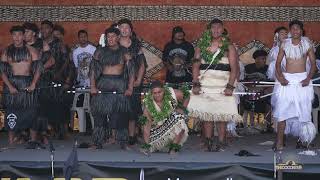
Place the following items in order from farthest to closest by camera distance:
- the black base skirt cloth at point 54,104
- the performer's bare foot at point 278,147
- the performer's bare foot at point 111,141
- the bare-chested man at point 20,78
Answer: the black base skirt cloth at point 54,104, the performer's bare foot at point 111,141, the bare-chested man at point 20,78, the performer's bare foot at point 278,147

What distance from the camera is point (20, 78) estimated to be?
10367 millimetres

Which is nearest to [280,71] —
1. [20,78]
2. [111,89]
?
[111,89]

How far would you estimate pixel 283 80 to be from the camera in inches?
397

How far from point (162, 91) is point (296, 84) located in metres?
1.77

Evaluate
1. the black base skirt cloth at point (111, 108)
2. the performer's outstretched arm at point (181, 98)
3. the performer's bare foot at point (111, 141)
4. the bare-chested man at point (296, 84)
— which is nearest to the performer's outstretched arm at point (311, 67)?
the bare-chested man at point (296, 84)

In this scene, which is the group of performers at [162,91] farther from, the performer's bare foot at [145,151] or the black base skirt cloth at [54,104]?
the black base skirt cloth at [54,104]

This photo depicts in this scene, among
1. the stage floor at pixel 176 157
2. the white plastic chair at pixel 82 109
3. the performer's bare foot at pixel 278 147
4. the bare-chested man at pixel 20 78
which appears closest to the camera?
the stage floor at pixel 176 157

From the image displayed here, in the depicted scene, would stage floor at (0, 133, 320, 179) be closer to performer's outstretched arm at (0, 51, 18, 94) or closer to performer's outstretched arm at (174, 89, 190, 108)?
performer's outstretched arm at (174, 89, 190, 108)

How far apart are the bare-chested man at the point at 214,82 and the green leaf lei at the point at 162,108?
1.48ft

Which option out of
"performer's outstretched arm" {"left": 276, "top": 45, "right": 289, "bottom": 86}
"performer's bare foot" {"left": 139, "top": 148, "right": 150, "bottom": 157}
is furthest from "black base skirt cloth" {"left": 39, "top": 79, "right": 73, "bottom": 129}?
"performer's outstretched arm" {"left": 276, "top": 45, "right": 289, "bottom": 86}

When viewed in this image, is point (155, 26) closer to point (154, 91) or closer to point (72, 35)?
point (72, 35)

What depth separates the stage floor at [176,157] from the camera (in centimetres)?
888

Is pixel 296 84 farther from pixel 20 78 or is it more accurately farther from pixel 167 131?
pixel 20 78

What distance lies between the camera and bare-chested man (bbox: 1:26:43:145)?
10.3 m
